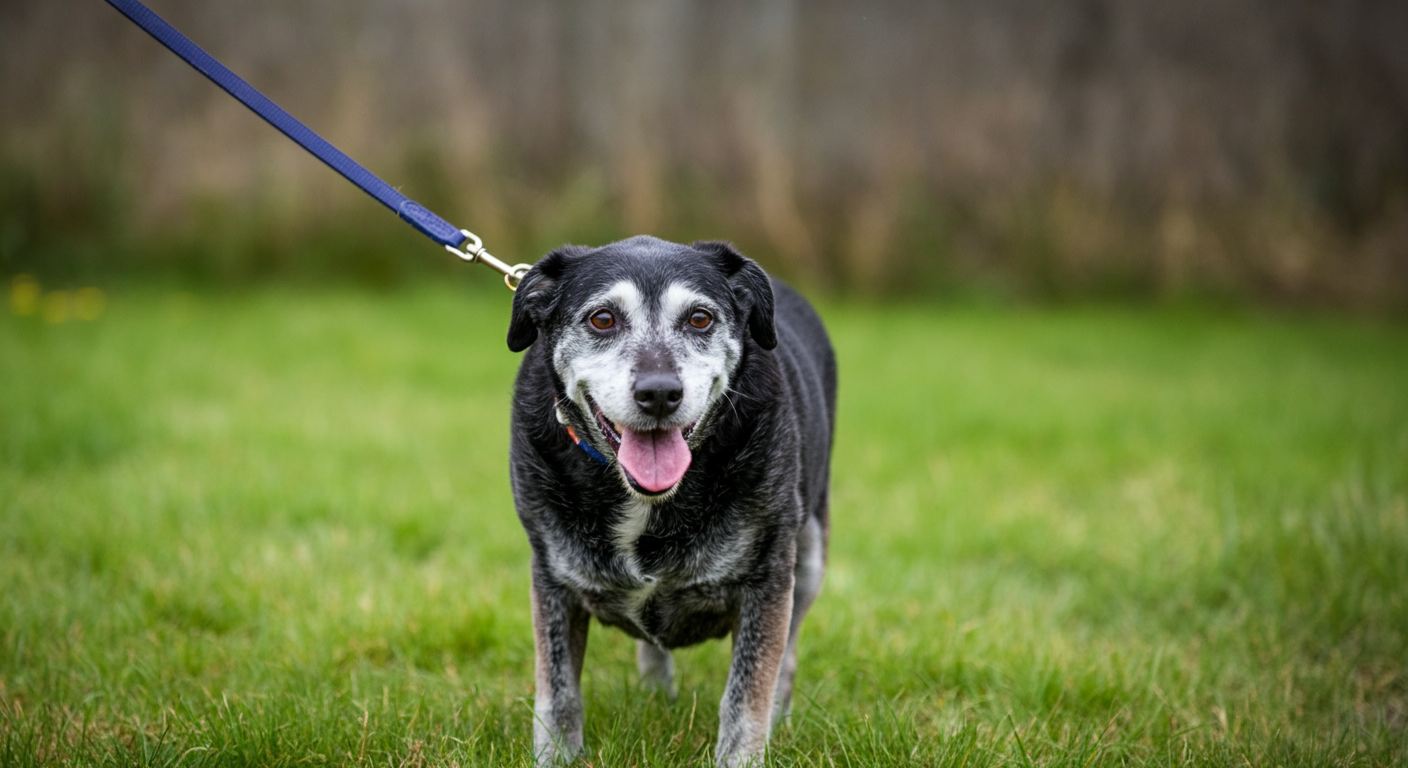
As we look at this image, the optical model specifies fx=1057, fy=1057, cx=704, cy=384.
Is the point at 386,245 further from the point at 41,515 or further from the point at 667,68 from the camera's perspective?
the point at 41,515

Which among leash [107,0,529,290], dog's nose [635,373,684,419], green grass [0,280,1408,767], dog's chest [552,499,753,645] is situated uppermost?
leash [107,0,529,290]

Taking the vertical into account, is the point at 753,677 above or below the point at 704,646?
above

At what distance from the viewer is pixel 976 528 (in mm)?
4594

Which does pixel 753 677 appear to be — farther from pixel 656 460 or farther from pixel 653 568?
pixel 656 460

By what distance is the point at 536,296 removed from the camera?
2.72 m

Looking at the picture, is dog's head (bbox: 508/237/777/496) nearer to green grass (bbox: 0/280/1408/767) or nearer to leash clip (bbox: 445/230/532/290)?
leash clip (bbox: 445/230/532/290)

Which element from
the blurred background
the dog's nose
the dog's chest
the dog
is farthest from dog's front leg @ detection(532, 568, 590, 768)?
the blurred background

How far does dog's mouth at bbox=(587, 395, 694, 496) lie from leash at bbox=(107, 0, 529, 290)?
26.7 inches

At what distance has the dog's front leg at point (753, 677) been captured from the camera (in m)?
2.55

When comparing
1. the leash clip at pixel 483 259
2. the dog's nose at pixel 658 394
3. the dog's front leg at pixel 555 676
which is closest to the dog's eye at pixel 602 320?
the dog's nose at pixel 658 394

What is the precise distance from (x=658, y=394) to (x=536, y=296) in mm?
534

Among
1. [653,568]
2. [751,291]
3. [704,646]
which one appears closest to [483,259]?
[751,291]

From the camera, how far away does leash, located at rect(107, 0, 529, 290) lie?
114 inches

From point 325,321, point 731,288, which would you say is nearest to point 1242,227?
point 325,321
